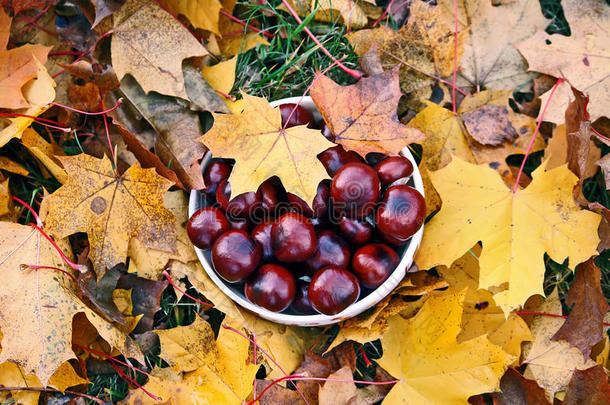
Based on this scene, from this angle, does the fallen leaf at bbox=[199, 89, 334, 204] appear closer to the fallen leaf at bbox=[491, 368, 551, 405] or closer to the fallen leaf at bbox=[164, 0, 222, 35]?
the fallen leaf at bbox=[164, 0, 222, 35]

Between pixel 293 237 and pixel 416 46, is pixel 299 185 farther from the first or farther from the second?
pixel 416 46

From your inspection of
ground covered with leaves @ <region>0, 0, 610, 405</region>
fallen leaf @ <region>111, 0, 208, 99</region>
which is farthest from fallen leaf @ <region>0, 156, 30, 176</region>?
fallen leaf @ <region>111, 0, 208, 99</region>

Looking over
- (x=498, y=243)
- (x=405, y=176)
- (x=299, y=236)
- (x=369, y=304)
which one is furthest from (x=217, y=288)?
(x=498, y=243)

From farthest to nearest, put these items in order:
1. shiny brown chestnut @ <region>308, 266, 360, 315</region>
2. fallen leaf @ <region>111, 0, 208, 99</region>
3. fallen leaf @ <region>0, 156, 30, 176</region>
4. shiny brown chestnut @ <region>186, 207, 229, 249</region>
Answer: fallen leaf @ <region>0, 156, 30, 176</region> < fallen leaf @ <region>111, 0, 208, 99</region> < shiny brown chestnut @ <region>186, 207, 229, 249</region> < shiny brown chestnut @ <region>308, 266, 360, 315</region>

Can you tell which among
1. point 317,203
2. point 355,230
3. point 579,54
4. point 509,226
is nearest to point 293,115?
point 317,203

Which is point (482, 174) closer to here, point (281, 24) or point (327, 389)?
point (327, 389)

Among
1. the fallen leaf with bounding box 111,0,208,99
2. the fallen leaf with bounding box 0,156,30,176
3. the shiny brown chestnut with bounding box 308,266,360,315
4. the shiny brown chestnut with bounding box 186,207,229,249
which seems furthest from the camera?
the fallen leaf with bounding box 0,156,30,176
